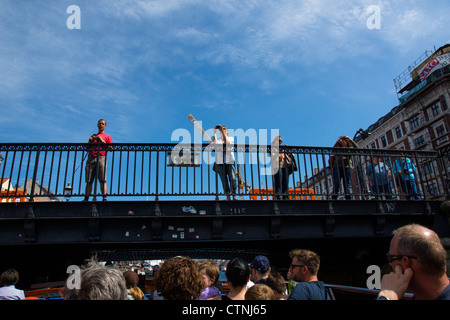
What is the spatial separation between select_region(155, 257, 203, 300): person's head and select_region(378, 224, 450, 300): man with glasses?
1.56m

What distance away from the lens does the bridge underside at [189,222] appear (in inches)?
296

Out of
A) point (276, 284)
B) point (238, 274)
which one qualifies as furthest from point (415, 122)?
point (238, 274)

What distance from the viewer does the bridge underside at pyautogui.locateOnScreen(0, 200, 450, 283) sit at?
752cm

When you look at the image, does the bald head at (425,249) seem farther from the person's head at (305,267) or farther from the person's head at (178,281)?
the person's head at (305,267)

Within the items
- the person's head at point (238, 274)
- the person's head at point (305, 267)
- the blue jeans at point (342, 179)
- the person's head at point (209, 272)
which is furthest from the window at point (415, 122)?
the person's head at point (238, 274)

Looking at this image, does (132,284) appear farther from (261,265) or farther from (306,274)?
(306,274)

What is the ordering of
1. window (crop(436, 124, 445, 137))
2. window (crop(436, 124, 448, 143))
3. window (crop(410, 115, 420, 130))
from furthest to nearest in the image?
1. window (crop(410, 115, 420, 130))
2. window (crop(436, 124, 445, 137))
3. window (crop(436, 124, 448, 143))

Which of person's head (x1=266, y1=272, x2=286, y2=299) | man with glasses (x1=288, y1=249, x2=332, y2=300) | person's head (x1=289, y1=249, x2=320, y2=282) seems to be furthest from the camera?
person's head (x1=266, y1=272, x2=286, y2=299)

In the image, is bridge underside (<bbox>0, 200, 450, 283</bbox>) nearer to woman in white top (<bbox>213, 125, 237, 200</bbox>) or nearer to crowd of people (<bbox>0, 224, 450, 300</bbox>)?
woman in white top (<bbox>213, 125, 237, 200</bbox>)

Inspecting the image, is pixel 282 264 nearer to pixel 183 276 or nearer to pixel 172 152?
pixel 172 152

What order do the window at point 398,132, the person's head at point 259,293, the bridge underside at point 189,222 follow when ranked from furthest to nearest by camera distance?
the window at point 398,132 → the bridge underside at point 189,222 → the person's head at point 259,293

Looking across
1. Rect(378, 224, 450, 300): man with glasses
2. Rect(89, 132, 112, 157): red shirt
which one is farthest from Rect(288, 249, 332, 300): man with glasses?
Rect(89, 132, 112, 157): red shirt

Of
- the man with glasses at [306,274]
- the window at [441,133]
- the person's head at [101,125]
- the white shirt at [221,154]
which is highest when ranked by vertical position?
the window at [441,133]

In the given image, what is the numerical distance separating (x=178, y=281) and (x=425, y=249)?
6.46 feet
